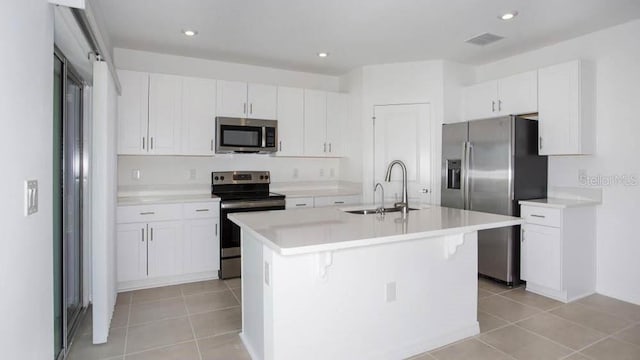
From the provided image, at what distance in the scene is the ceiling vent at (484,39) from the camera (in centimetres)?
363

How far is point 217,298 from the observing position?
3.46 metres

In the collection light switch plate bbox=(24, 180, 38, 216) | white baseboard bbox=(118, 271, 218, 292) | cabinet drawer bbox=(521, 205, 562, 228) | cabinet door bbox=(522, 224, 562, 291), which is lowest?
white baseboard bbox=(118, 271, 218, 292)

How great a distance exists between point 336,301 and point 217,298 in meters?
1.71

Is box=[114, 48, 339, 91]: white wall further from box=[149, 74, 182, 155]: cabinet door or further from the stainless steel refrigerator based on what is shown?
the stainless steel refrigerator

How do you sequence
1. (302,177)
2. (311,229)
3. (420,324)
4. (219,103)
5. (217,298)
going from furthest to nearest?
(302,177), (219,103), (217,298), (420,324), (311,229)

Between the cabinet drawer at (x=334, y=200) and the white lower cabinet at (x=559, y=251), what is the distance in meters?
1.89

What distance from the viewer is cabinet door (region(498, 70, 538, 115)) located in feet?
12.4

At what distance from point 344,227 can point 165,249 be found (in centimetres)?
239

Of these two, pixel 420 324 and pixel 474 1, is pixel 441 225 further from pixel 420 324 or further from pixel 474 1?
pixel 474 1

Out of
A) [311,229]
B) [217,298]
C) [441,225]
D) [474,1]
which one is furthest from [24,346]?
[474,1]

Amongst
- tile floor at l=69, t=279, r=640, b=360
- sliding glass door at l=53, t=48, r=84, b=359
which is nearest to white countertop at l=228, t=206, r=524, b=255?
tile floor at l=69, t=279, r=640, b=360

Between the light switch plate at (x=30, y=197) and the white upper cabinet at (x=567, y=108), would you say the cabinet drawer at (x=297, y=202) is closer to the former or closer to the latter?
the white upper cabinet at (x=567, y=108)

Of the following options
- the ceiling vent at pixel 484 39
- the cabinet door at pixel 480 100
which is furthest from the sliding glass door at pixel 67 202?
the cabinet door at pixel 480 100

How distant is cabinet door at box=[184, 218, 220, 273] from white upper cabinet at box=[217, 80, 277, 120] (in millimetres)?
1259
